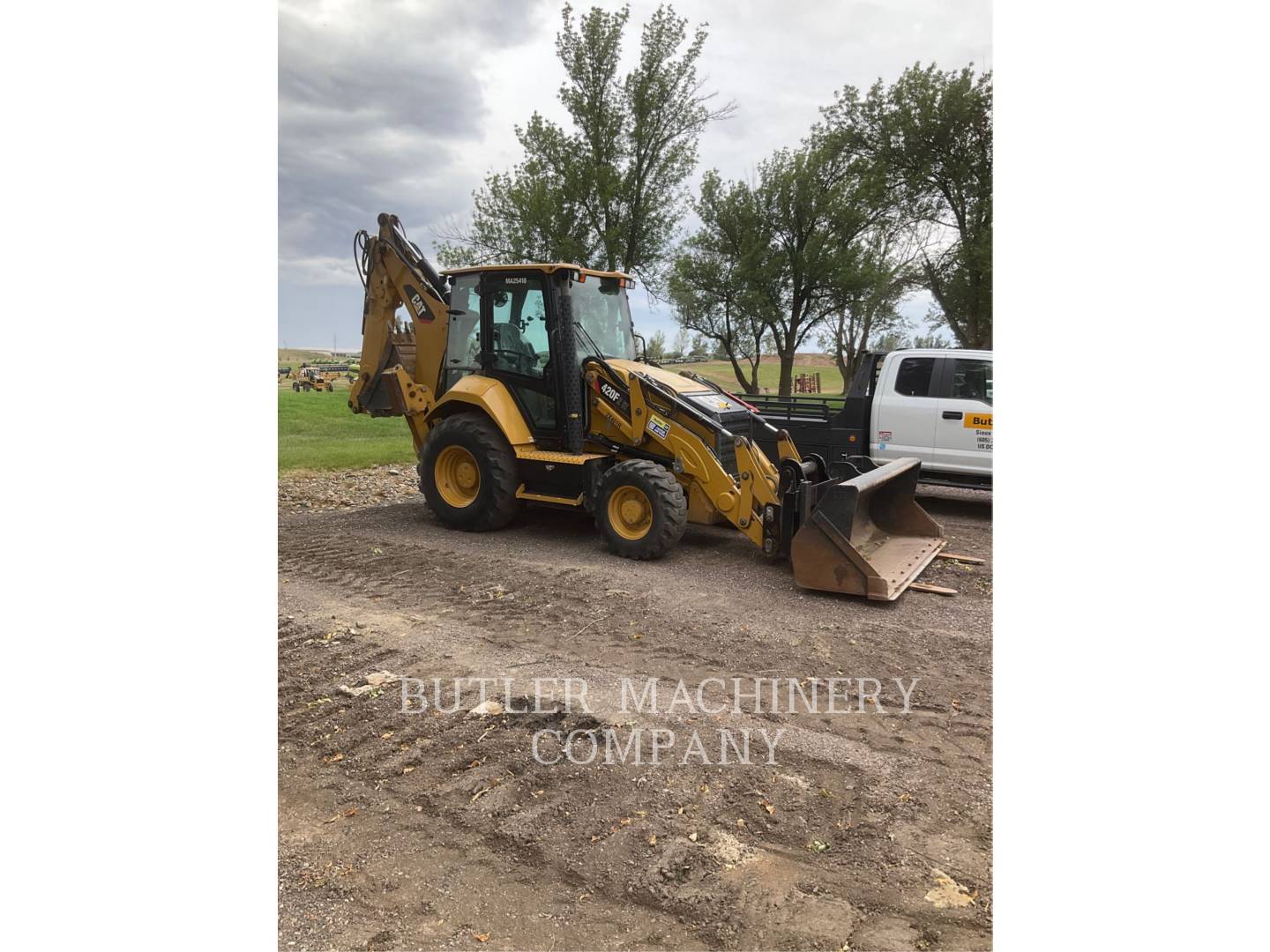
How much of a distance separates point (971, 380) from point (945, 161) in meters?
7.87

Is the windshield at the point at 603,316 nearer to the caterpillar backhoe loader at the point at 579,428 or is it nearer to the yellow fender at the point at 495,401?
the caterpillar backhoe loader at the point at 579,428

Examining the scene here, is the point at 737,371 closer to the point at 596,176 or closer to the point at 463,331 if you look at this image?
the point at 596,176

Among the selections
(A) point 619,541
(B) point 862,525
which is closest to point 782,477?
(B) point 862,525

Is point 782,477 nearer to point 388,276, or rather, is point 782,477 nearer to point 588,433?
point 588,433

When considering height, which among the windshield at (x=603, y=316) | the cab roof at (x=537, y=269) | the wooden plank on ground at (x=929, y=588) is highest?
the cab roof at (x=537, y=269)

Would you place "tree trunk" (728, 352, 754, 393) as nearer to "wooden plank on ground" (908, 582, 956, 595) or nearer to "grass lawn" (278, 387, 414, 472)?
"grass lawn" (278, 387, 414, 472)

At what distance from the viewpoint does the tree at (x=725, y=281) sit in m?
17.0

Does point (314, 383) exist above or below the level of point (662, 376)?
above

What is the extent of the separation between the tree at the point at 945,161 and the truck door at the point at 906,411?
4536 millimetres

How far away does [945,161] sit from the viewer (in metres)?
13.9

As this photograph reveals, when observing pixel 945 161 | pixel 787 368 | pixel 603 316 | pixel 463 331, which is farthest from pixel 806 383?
pixel 463 331

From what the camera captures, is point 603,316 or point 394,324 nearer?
point 603,316
